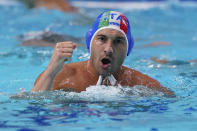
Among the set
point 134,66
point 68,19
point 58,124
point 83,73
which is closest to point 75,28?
point 68,19

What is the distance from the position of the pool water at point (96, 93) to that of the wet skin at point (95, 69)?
0.34 feet

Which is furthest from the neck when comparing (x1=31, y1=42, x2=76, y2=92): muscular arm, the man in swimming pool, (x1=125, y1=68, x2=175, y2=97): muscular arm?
(x1=31, y1=42, x2=76, y2=92): muscular arm

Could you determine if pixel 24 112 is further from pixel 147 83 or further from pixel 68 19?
pixel 68 19

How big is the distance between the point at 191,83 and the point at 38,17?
614 centimetres

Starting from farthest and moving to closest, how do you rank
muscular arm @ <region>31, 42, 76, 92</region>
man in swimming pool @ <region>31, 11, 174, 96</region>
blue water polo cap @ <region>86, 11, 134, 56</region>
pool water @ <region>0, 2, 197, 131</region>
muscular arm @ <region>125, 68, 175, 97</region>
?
muscular arm @ <region>125, 68, 175, 97</region> < blue water polo cap @ <region>86, 11, 134, 56</region> < man in swimming pool @ <region>31, 11, 174, 96</region> < muscular arm @ <region>31, 42, 76, 92</region> < pool water @ <region>0, 2, 197, 131</region>

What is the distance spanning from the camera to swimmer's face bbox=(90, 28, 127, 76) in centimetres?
336

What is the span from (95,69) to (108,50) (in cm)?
31

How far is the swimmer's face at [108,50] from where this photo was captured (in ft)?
11.0

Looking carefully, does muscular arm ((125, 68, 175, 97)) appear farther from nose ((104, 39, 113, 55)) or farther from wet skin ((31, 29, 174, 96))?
nose ((104, 39, 113, 55))

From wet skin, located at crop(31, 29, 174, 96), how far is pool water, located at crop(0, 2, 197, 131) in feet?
0.34

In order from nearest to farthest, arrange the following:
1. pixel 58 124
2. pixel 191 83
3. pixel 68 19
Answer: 1. pixel 58 124
2. pixel 191 83
3. pixel 68 19

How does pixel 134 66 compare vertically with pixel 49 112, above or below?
above

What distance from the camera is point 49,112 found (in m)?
3.21

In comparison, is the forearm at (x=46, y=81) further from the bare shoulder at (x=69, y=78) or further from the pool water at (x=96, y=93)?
the bare shoulder at (x=69, y=78)
